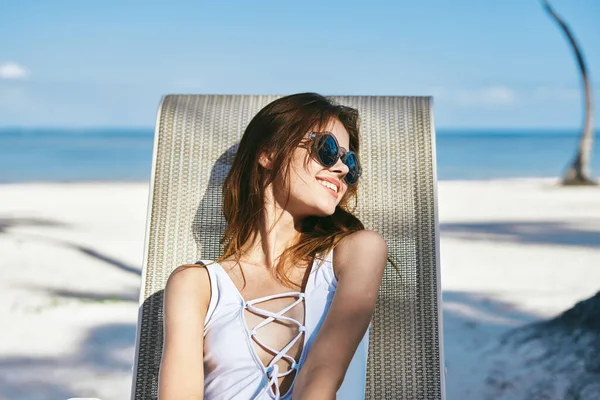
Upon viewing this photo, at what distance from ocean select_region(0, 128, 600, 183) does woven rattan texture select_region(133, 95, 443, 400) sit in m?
15.1

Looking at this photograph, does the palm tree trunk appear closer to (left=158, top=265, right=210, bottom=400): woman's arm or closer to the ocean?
the ocean

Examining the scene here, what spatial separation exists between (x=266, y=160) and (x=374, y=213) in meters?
0.60

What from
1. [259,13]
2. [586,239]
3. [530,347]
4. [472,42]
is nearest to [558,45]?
[472,42]

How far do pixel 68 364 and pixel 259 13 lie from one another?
31719 millimetres

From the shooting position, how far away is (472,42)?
3488cm

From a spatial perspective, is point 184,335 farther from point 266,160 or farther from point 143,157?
point 143,157

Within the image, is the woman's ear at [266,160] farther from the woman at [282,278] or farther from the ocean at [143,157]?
the ocean at [143,157]

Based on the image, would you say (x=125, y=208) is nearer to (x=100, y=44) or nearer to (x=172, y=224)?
(x=172, y=224)

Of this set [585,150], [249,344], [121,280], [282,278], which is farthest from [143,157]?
[249,344]

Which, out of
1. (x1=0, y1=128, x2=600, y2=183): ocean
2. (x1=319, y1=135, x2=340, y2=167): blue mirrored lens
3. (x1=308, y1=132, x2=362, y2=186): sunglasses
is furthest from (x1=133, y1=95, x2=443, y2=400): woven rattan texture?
(x1=0, y1=128, x2=600, y2=183): ocean

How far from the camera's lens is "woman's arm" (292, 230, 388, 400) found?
2.03m

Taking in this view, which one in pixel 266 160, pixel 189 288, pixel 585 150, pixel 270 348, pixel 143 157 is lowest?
pixel 270 348

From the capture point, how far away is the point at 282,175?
243cm

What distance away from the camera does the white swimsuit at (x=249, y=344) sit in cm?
221
